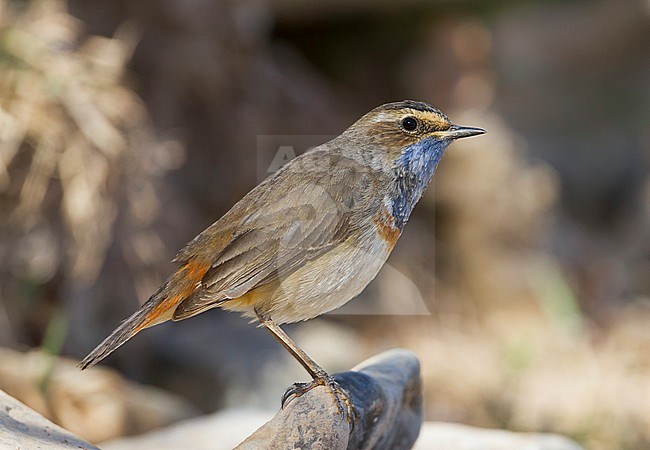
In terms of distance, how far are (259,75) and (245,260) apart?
5.90m

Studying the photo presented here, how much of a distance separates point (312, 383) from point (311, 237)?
0.65 meters

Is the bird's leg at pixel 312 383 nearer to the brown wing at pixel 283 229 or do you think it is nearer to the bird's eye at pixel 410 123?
the brown wing at pixel 283 229

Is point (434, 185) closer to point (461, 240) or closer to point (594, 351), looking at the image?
point (461, 240)

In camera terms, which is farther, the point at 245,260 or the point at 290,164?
the point at 290,164

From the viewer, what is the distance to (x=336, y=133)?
10000mm

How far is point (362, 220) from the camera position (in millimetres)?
4184

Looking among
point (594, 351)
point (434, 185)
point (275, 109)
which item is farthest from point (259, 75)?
point (594, 351)

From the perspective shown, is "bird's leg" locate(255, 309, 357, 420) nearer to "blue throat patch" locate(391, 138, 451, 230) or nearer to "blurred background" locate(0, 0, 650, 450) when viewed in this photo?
"blue throat patch" locate(391, 138, 451, 230)

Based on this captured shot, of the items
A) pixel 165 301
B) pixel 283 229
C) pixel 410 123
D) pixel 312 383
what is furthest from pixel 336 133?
pixel 312 383

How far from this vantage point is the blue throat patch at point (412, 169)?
435 cm

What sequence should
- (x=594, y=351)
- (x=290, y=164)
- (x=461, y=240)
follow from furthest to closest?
(x=461, y=240) < (x=594, y=351) < (x=290, y=164)

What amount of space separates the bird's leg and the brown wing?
0.80ft

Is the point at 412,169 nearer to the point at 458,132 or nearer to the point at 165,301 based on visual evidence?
the point at 458,132

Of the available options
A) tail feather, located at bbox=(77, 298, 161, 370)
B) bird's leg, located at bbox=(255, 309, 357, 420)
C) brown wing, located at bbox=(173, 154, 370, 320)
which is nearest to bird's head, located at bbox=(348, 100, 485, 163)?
brown wing, located at bbox=(173, 154, 370, 320)
